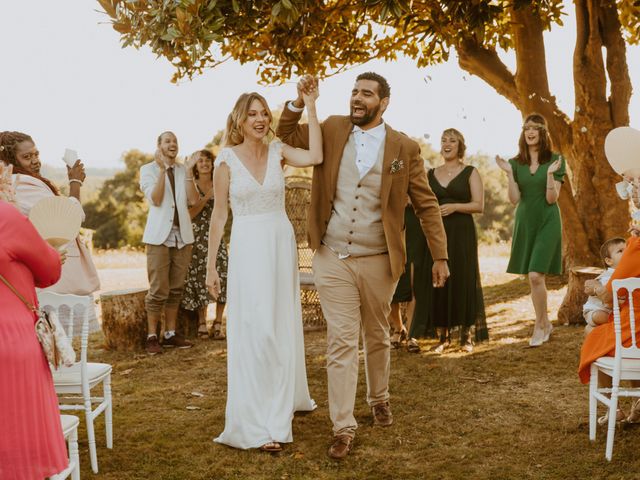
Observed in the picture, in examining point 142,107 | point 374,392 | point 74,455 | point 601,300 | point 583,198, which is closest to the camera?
point 74,455

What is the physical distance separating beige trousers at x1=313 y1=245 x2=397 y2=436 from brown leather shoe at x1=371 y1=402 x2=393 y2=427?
0.44m

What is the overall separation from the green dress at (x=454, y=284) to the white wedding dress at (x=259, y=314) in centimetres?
278

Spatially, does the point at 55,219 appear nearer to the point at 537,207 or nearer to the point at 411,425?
the point at 411,425

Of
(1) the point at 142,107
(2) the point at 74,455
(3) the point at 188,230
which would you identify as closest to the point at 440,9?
(3) the point at 188,230

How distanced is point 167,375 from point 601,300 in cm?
393

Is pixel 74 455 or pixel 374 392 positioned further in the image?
pixel 374 392

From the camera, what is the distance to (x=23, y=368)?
10.3ft

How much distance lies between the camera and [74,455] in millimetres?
3900

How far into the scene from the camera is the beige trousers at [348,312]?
15.8 ft

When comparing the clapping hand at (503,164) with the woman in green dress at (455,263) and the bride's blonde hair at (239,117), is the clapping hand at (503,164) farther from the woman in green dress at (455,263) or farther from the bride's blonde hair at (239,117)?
the bride's blonde hair at (239,117)

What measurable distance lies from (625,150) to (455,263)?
3298mm

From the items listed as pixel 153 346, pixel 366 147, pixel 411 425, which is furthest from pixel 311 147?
pixel 153 346

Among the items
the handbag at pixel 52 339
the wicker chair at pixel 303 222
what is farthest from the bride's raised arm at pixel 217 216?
the wicker chair at pixel 303 222

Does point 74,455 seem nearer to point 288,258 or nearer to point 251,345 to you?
point 251,345
